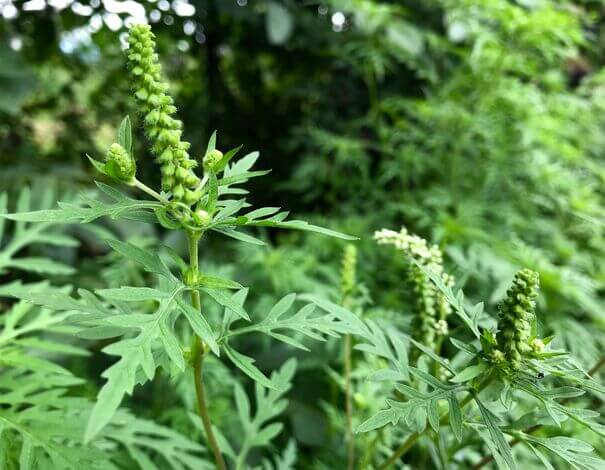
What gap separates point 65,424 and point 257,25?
6.47ft

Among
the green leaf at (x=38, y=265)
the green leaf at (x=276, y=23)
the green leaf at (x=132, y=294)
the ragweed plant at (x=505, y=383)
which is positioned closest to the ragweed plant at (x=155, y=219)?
the green leaf at (x=132, y=294)

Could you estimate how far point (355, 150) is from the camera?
2121mm

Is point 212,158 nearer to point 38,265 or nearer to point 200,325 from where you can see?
point 200,325

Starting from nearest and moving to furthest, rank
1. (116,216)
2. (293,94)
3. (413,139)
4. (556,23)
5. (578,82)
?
1. (116,216)
2. (556,23)
3. (413,139)
4. (293,94)
5. (578,82)

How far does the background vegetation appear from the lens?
5.00ft

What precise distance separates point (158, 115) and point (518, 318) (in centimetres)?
42

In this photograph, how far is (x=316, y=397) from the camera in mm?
1698

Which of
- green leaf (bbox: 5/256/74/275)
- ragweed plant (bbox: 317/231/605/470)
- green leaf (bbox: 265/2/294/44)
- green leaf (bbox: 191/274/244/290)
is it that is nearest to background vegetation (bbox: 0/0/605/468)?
green leaf (bbox: 265/2/294/44)

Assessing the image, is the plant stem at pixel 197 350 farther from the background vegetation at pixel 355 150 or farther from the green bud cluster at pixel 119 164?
the background vegetation at pixel 355 150

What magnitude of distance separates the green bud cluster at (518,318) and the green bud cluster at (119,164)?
1.32 feet

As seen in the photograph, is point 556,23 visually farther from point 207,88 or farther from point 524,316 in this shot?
point 207,88

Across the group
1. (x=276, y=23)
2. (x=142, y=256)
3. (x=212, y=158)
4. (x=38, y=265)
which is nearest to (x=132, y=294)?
(x=142, y=256)

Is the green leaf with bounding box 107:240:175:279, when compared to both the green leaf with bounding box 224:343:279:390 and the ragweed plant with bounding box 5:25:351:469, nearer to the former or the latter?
the ragweed plant with bounding box 5:25:351:469

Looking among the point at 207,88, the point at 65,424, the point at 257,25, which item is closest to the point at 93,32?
the point at 257,25
